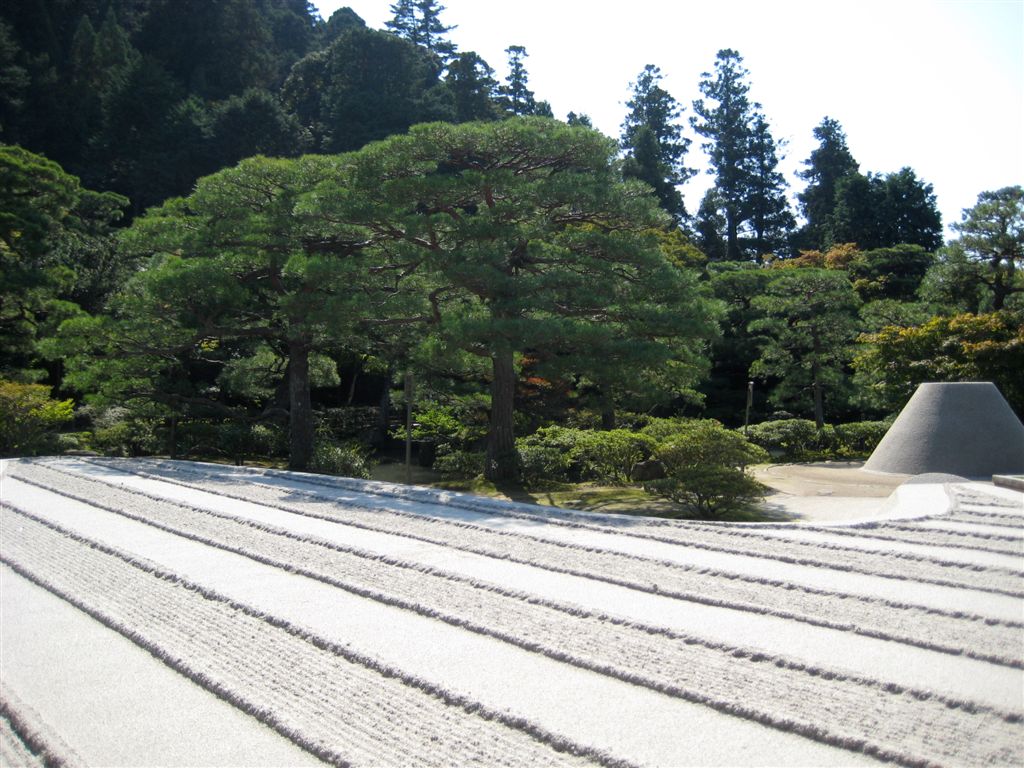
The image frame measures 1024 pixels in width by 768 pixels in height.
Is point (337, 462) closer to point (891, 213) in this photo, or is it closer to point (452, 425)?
point (452, 425)

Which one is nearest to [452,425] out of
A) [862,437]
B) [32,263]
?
[862,437]

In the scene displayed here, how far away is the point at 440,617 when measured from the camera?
386 cm

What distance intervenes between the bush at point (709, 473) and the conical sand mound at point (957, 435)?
3.09 meters

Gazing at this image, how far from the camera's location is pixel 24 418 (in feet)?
39.7

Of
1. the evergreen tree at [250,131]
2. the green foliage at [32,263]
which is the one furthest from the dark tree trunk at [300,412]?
the evergreen tree at [250,131]

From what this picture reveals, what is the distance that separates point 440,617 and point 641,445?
7.04 m

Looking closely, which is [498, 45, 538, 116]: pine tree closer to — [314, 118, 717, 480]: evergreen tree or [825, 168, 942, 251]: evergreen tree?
[825, 168, 942, 251]: evergreen tree

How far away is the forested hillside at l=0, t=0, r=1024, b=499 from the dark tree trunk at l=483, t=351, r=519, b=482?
0.09 feet

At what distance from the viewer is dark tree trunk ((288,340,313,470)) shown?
11734mm

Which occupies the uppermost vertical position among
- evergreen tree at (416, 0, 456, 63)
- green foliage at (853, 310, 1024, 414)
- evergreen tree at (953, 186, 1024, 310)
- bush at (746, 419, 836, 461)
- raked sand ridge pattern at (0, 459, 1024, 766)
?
evergreen tree at (416, 0, 456, 63)

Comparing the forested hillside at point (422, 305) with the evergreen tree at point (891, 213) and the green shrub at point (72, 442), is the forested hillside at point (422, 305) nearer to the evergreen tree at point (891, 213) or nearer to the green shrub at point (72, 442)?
the green shrub at point (72, 442)

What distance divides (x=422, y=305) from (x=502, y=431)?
190 cm

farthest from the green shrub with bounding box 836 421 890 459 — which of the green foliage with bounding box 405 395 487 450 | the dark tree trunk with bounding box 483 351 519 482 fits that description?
the dark tree trunk with bounding box 483 351 519 482

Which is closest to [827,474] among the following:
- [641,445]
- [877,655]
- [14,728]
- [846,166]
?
[641,445]
